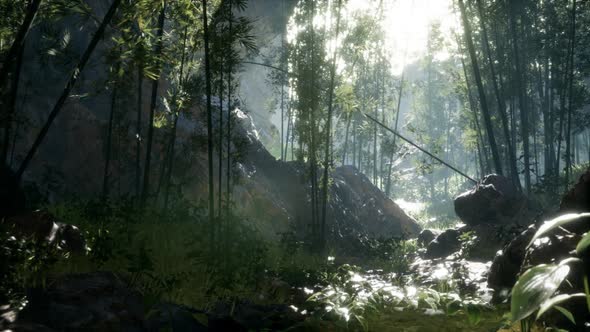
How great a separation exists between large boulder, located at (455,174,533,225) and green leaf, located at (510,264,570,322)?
10609 millimetres

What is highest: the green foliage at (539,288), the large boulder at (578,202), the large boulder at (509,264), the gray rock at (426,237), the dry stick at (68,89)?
the dry stick at (68,89)

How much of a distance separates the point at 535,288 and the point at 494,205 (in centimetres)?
1086

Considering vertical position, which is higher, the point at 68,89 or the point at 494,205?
the point at 68,89

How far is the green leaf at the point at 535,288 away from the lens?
1.43 meters

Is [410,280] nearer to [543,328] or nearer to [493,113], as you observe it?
[543,328]

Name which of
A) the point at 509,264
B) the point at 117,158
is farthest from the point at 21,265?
the point at 117,158

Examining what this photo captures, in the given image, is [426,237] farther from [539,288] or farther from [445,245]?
[539,288]

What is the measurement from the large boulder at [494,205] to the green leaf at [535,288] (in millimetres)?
10609

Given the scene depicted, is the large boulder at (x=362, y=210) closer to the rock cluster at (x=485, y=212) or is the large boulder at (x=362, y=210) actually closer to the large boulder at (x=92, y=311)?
the rock cluster at (x=485, y=212)

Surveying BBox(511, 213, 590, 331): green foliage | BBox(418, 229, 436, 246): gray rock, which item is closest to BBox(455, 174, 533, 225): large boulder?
BBox(418, 229, 436, 246): gray rock

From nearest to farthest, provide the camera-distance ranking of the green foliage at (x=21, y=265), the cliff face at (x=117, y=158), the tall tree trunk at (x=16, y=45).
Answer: the green foliage at (x=21, y=265) < the tall tree trunk at (x=16, y=45) < the cliff face at (x=117, y=158)

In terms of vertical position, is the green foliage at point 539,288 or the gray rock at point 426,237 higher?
the green foliage at point 539,288

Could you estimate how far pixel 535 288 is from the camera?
1484 millimetres

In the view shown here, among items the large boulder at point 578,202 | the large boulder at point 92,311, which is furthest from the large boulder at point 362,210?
the large boulder at point 92,311
